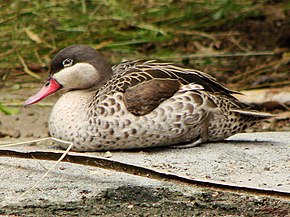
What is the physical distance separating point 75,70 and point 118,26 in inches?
117

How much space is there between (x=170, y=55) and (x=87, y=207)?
391 centimetres

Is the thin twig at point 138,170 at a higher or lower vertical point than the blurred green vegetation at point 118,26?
higher

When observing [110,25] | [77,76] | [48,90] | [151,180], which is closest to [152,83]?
[77,76]

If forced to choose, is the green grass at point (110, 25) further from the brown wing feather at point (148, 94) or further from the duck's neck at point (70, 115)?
the brown wing feather at point (148, 94)

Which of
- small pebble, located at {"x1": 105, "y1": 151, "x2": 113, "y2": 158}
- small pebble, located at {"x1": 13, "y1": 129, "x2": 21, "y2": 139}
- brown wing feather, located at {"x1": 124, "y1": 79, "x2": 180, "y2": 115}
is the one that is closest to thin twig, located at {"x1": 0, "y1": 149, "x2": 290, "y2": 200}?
small pebble, located at {"x1": 105, "y1": 151, "x2": 113, "y2": 158}

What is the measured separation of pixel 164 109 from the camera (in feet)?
14.5

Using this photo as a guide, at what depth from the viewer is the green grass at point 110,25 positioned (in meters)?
7.03

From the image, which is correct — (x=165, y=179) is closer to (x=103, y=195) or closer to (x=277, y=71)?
(x=103, y=195)

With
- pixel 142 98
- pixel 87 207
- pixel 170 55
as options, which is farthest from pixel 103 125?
pixel 170 55

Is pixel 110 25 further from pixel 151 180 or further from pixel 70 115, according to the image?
pixel 151 180

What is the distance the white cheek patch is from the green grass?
7.53 ft

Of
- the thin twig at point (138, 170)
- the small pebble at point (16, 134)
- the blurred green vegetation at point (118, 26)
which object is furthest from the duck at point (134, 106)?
the blurred green vegetation at point (118, 26)

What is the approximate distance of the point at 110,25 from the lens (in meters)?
7.47

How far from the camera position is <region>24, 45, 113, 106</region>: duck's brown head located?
4.57 metres
